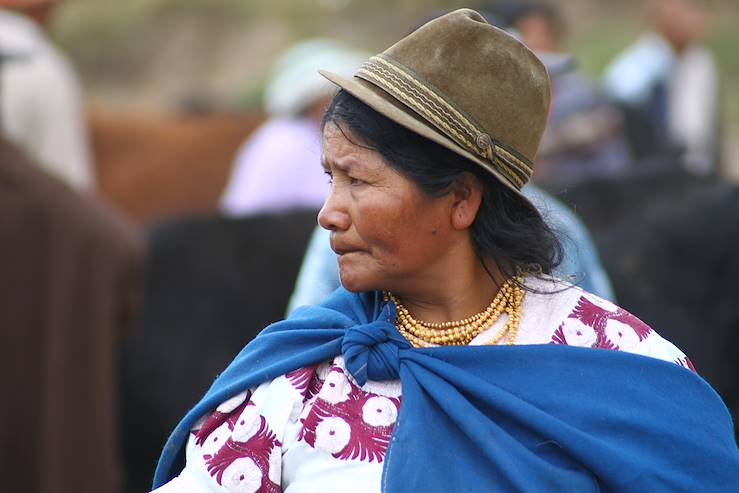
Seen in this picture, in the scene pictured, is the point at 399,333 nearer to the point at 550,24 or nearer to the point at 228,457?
the point at 228,457

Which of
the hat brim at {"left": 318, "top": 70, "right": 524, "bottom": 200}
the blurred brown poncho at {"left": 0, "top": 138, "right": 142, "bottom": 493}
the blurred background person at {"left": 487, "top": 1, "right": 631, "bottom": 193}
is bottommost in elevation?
the blurred brown poncho at {"left": 0, "top": 138, "right": 142, "bottom": 493}

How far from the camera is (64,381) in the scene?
488cm

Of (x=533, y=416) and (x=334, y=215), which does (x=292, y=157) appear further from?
(x=533, y=416)

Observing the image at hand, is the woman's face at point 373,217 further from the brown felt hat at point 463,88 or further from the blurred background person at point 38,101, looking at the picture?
the blurred background person at point 38,101

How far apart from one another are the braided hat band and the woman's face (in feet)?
0.33

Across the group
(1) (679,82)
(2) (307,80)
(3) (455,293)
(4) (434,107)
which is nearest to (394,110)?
(4) (434,107)

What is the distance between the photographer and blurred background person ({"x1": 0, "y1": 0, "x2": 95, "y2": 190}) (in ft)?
19.1

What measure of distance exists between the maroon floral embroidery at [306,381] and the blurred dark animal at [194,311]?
300cm

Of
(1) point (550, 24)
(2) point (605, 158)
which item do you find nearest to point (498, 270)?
(1) point (550, 24)

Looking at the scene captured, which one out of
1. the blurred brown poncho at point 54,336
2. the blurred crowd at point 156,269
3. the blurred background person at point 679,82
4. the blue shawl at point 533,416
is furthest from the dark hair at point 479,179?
the blurred background person at point 679,82

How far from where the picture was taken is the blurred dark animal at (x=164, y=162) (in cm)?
773

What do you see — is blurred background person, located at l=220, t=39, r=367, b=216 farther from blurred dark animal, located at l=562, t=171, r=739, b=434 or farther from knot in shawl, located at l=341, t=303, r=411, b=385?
knot in shawl, located at l=341, t=303, r=411, b=385

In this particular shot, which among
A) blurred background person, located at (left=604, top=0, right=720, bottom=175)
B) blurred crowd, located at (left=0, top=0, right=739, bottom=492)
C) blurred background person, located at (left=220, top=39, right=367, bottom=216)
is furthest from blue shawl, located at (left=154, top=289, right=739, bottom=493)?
blurred background person, located at (left=604, top=0, right=720, bottom=175)

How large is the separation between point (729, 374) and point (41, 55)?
3184mm
